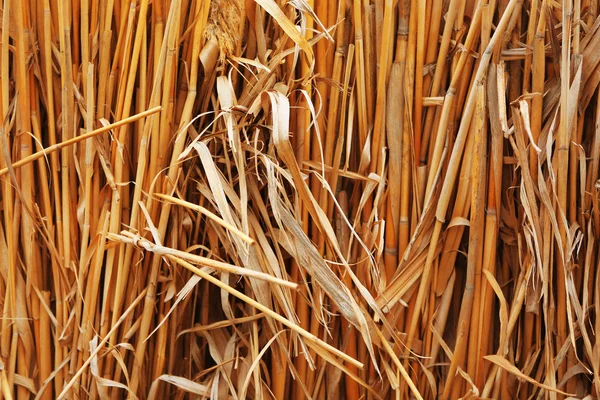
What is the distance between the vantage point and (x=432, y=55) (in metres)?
0.72

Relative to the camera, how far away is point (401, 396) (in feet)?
2.33

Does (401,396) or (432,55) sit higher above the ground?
(432,55)

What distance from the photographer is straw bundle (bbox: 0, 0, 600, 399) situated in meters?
0.68

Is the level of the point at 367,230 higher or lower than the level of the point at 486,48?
lower

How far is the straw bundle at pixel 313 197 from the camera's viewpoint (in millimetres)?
681

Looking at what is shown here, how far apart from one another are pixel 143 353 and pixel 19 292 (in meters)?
0.15

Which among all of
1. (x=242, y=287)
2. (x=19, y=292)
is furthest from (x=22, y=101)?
(x=242, y=287)

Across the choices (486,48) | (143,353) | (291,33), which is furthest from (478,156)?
(143,353)

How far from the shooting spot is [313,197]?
2.22ft

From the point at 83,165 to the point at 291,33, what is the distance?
0.88 feet

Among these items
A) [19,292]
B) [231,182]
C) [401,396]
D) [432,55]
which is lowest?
[401,396]

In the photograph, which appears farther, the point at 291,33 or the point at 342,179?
the point at 342,179

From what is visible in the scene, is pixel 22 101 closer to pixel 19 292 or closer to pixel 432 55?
pixel 19 292

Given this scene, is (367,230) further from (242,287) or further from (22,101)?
(22,101)
